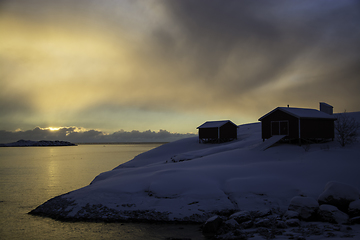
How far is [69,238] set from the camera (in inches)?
482


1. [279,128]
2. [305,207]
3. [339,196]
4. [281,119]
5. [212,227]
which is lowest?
[212,227]

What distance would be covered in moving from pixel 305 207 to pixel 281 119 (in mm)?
20116

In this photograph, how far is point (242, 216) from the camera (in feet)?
43.1

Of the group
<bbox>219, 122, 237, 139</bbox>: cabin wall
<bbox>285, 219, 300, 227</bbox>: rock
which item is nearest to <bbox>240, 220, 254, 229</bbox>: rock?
<bbox>285, 219, 300, 227</bbox>: rock

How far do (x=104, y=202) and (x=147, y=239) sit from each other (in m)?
5.10

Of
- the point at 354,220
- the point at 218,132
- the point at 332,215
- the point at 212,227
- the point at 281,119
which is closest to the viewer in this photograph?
the point at 354,220

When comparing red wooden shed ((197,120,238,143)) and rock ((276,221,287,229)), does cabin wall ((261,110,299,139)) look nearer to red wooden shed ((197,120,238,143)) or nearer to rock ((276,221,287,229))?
red wooden shed ((197,120,238,143))

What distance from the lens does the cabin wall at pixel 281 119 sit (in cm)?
3019

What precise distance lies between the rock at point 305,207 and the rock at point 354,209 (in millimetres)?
1434

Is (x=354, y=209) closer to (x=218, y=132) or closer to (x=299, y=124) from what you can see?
(x=299, y=124)

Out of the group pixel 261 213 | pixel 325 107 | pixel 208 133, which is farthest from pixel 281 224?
pixel 325 107

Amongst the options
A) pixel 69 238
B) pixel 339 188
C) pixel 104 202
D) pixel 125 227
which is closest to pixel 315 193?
pixel 339 188

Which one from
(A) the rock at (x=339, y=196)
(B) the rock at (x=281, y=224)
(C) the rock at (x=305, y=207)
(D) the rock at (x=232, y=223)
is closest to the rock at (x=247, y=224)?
(D) the rock at (x=232, y=223)

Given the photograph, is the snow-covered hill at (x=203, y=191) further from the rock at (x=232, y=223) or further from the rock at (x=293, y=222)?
the rock at (x=293, y=222)
